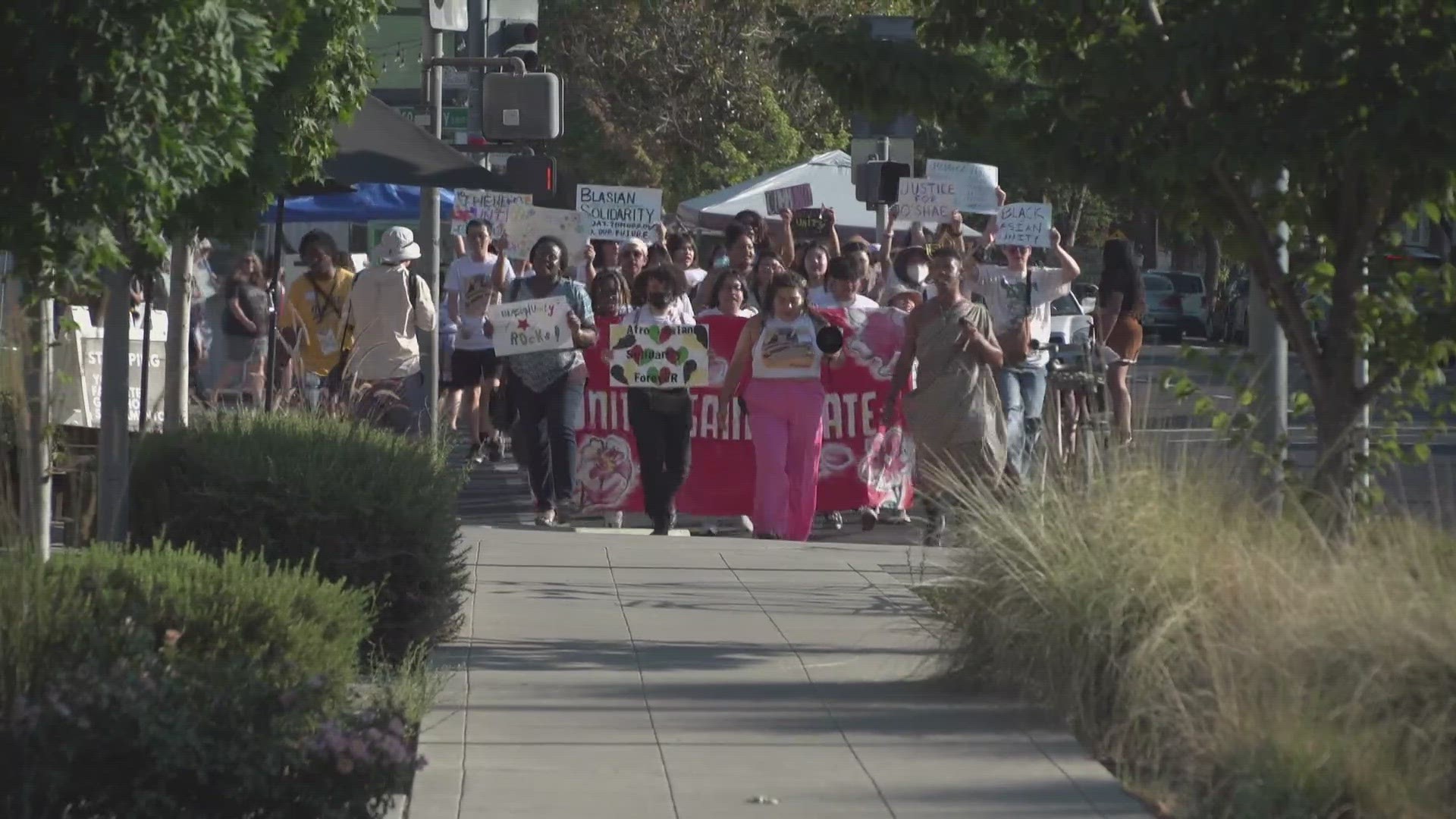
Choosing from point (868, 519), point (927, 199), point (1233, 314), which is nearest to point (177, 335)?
point (868, 519)

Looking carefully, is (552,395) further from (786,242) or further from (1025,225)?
(786,242)

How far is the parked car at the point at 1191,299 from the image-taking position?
47906mm

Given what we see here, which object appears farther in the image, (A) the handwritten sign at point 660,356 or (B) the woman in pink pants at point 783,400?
(A) the handwritten sign at point 660,356

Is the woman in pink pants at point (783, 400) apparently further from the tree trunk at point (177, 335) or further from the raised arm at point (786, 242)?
the tree trunk at point (177, 335)

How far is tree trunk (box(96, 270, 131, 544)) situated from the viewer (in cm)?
801

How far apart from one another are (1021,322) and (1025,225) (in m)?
2.50

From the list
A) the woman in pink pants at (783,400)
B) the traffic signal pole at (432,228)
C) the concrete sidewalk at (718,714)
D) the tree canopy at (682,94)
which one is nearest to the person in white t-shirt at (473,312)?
the traffic signal pole at (432,228)

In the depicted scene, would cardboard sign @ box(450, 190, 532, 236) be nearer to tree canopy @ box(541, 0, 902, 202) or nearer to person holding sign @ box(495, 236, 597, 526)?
person holding sign @ box(495, 236, 597, 526)

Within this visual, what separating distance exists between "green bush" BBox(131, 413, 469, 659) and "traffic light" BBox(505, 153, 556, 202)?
228 inches

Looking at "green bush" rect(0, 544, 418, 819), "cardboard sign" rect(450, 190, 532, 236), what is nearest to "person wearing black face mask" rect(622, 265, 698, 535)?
"cardboard sign" rect(450, 190, 532, 236)

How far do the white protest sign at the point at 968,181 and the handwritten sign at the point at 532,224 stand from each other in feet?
13.0

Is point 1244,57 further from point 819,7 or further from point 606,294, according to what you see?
point 819,7

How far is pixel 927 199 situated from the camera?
1944 cm

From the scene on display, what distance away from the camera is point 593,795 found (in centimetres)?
640
